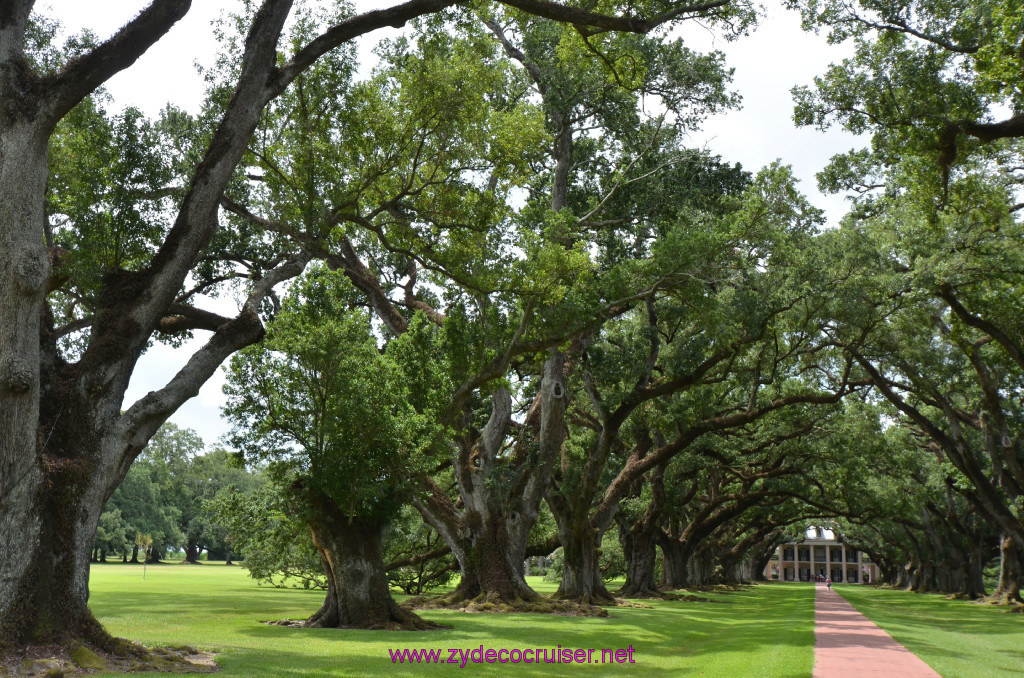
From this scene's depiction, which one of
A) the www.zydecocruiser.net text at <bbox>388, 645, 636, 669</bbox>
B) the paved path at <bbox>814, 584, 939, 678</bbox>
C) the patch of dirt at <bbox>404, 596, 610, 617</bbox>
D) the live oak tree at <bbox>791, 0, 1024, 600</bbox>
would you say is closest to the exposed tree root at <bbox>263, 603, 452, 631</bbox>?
the www.zydecocruiser.net text at <bbox>388, 645, 636, 669</bbox>

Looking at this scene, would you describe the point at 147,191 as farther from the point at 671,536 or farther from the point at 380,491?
the point at 671,536

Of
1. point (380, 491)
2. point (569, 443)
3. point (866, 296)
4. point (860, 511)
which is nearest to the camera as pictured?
point (380, 491)

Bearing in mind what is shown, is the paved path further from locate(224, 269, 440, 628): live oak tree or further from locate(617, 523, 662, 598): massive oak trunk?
locate(617, 523, 662, 598): massive oak trunk

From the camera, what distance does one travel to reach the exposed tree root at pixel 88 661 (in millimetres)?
7820

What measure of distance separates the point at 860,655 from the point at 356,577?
30.3ft

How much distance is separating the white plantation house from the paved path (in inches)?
4624

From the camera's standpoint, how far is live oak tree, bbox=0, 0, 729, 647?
340 inches

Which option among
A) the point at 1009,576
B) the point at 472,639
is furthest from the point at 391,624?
the point at 1009,576

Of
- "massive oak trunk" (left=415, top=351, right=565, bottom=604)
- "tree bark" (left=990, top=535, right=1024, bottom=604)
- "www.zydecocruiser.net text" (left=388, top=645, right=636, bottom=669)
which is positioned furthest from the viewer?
"tree bark" (left=990, top=535, right=1024, bottom=604)

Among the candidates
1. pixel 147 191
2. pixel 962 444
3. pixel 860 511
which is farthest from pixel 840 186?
pixel 860 511

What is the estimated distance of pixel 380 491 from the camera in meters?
14.6

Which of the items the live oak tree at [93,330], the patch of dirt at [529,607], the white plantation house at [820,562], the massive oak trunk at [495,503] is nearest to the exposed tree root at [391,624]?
the patch of dirt at [529,607]

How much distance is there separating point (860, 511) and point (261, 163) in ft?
111

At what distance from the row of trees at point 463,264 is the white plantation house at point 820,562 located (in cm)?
10933
